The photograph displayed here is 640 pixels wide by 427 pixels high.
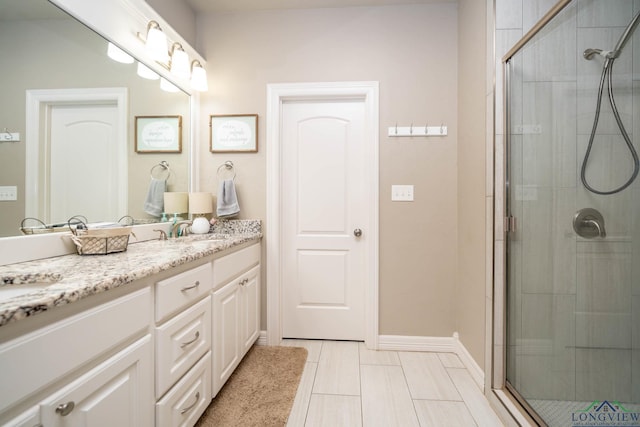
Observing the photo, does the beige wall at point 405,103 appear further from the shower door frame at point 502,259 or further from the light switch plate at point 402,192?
the shower door frame at point 502,259

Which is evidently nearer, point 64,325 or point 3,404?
point 3,404

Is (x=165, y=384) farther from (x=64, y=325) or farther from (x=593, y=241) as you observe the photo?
(x=593, y=241)

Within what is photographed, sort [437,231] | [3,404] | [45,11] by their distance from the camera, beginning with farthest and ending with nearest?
[437,231] → [45,11] → [3,404]

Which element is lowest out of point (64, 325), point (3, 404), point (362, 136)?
point (3, 404)

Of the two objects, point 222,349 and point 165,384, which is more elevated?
point 165,384

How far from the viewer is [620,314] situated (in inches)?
42.6

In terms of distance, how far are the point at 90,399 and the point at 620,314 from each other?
1787 mm

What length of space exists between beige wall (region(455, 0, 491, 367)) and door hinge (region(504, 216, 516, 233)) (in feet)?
0.51

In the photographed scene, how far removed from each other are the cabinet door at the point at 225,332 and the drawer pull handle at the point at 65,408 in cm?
80

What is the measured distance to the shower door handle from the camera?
113cm

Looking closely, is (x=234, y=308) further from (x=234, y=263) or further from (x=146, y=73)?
(x=146, y=73)

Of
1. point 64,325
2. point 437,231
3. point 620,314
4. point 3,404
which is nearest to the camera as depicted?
point 3,404

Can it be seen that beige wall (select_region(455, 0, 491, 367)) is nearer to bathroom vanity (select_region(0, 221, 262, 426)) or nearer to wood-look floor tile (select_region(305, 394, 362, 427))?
wood-look floor tile (select_region(305, 394, 362, 427))

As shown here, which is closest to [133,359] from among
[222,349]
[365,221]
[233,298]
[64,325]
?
[64,325]
